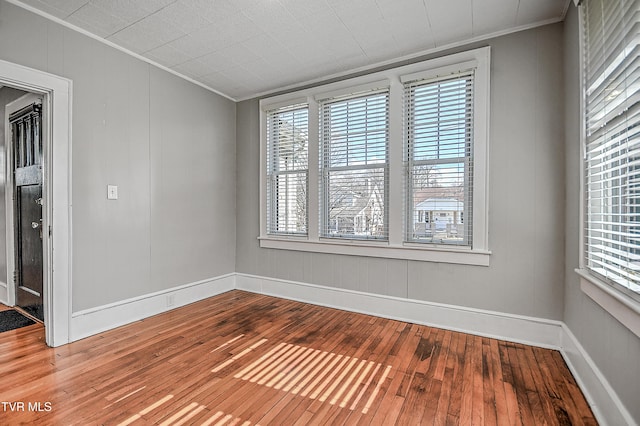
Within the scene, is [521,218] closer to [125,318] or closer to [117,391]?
[117,391]

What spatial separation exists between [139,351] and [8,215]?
267 cm

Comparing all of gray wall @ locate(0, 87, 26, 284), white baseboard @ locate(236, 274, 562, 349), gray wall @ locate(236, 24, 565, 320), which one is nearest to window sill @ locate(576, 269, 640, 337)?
gray wall @ locate(236, 24, 565, 320)

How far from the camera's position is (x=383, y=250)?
3139mm

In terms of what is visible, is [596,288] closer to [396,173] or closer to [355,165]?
[396,173]

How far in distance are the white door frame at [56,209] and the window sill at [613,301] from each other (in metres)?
3.61

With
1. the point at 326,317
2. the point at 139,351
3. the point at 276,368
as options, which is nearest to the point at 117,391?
the point at 139,351

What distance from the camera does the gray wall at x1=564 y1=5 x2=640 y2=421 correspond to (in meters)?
1.36

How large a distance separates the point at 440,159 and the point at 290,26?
175 cm

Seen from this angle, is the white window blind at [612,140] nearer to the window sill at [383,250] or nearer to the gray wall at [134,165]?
the window sill at [383,250]

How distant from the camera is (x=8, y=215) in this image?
11.5ft

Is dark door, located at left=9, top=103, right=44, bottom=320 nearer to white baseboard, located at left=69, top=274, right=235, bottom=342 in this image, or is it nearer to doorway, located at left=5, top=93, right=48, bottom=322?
doorway, located at left=5, top=93, right=48, bottom=322

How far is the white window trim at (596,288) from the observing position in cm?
131

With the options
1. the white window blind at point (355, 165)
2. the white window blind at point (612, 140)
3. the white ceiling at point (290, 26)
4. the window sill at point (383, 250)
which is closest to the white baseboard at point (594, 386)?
the white window blind at point (612, 140)

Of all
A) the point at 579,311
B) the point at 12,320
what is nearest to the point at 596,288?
the point at 579,311
